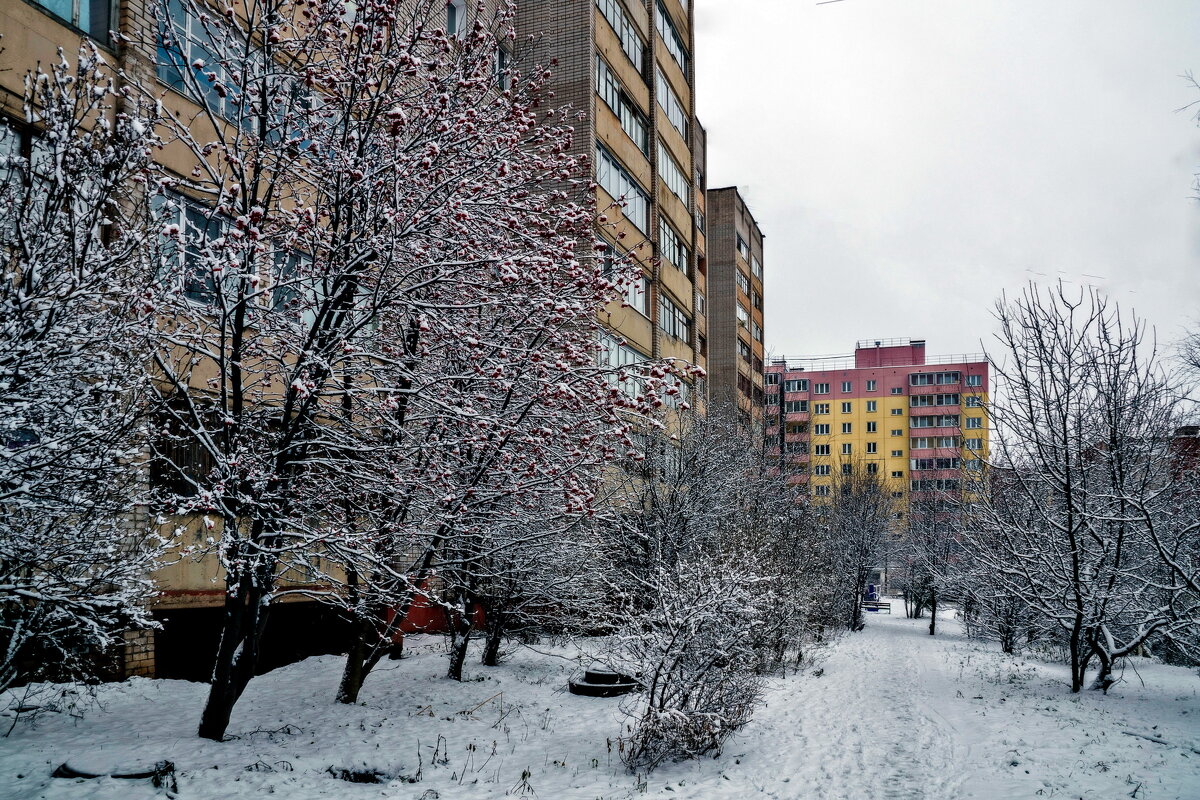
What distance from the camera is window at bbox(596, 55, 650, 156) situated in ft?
75.8

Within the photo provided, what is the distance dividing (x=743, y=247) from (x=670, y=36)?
22.5 meters

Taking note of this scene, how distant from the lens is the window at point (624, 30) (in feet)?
77.9

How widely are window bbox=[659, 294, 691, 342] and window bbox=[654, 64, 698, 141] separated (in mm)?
6427

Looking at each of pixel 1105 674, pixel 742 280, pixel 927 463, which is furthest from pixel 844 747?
pixel 927 463

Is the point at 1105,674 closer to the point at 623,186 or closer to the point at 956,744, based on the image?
the point at 956,744

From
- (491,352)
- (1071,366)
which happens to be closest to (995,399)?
(1071,366)

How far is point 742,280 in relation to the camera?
50500mm

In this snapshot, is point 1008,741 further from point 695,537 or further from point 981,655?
point 981,655

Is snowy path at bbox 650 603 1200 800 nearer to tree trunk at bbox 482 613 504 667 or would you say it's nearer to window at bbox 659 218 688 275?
tree trunk at bbox 482 613 504 667

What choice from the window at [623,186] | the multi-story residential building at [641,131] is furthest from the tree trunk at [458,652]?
the window at [623,186]

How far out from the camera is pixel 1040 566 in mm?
15359

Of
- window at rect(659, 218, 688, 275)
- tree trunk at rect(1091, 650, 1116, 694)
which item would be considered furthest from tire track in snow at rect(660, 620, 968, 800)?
window at rect(659, 218, 688, 275)

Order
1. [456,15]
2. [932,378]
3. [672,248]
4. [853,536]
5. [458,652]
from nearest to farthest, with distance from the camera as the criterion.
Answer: [458,652] < [456,15] < [672,248] < [853,536] < [932,378]

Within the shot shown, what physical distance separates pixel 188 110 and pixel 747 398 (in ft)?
131
